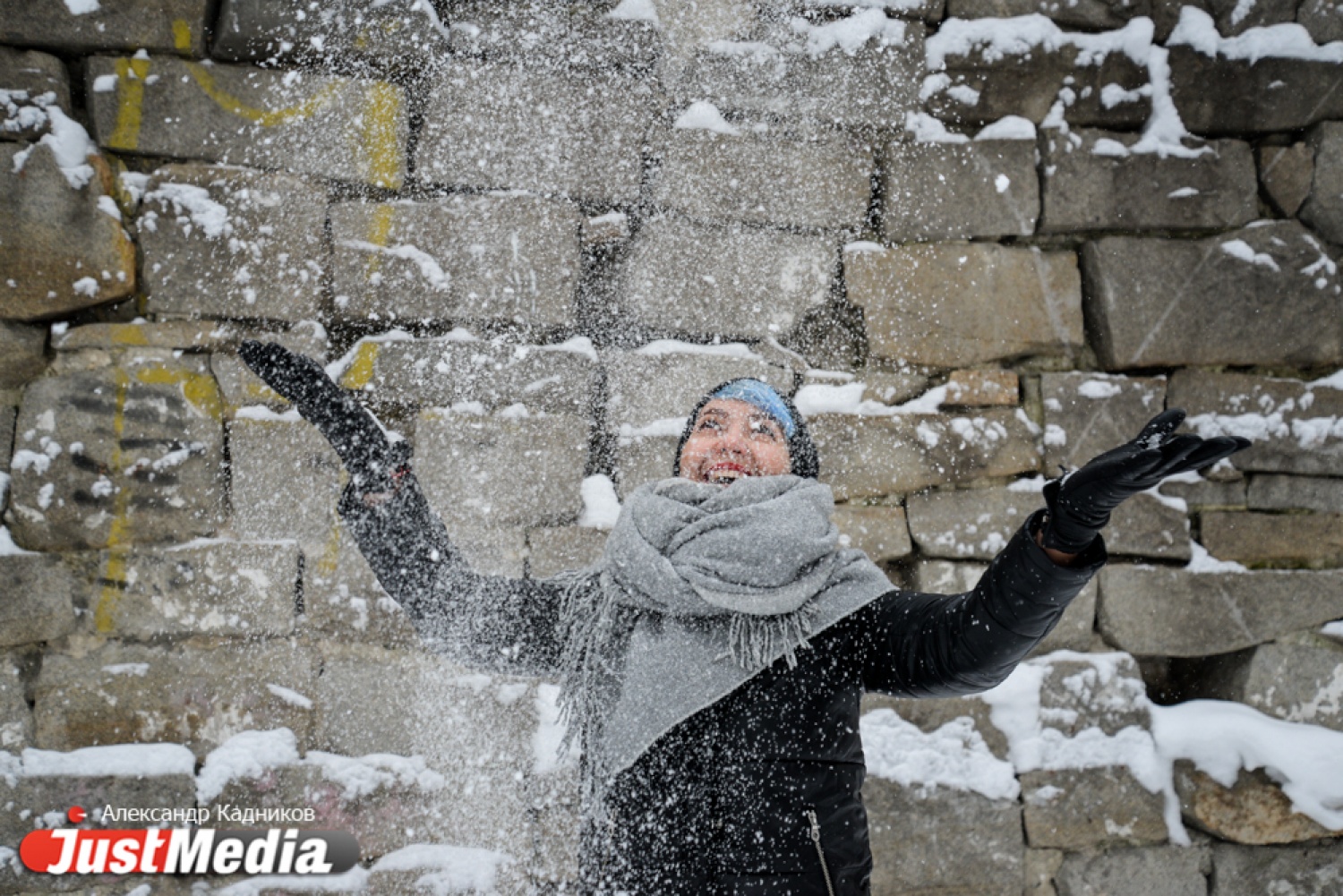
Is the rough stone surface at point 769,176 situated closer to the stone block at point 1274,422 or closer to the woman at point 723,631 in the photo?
the woman at point 723,631

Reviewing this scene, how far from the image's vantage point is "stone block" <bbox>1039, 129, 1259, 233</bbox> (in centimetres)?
243

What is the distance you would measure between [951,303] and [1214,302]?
77 cm

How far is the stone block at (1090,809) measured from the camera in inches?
87.8

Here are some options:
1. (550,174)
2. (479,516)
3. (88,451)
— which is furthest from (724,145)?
(88,451)

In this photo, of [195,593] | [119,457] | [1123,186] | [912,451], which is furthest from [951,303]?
[119,457]

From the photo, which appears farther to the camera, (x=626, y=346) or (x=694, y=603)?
(x=626, y=346)

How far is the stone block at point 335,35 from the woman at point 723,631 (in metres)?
1.13

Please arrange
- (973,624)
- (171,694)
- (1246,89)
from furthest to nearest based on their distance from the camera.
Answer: (1246,89)
(171,694)
(973,624)

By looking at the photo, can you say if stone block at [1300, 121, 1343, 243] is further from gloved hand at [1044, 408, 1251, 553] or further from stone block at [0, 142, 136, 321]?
stone block at [0, 142, 136, 321]

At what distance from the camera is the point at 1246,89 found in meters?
2.46

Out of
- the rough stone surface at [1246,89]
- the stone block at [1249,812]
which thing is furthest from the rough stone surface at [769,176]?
the stone block at [1249,812]

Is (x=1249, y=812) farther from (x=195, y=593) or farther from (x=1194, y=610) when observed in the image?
(x=195, y=593)

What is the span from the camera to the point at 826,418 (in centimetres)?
233

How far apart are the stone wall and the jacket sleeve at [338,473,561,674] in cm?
53
